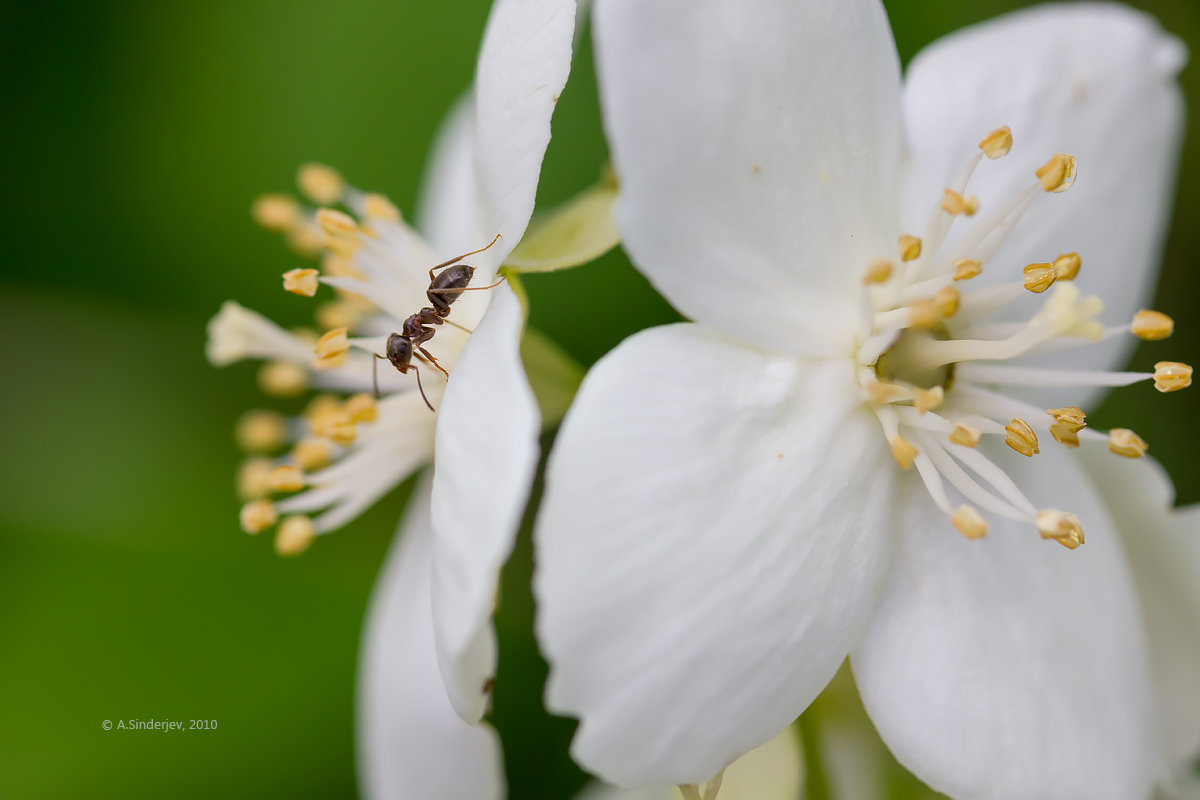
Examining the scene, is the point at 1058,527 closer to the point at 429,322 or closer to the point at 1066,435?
the point at 1066,435

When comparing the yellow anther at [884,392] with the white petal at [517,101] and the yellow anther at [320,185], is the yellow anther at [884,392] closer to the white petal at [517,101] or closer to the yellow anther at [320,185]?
the white petal at [517,101]

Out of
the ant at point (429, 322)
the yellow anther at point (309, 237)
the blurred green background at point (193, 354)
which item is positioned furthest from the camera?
the blurred green background at point (193, 354)

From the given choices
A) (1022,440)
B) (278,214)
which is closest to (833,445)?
(1022,440)

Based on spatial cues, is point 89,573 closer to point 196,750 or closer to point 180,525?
point 180,525

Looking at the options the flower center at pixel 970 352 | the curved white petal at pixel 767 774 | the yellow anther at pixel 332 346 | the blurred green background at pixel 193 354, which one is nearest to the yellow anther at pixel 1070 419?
the flower center at pixel 970 352

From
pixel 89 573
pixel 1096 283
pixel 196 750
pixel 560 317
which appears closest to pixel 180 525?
pixel 89 573

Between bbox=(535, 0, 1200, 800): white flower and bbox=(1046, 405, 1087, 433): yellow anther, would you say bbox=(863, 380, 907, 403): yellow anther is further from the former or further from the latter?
bbox=(1046, 405, 1087, 433): yellow anther

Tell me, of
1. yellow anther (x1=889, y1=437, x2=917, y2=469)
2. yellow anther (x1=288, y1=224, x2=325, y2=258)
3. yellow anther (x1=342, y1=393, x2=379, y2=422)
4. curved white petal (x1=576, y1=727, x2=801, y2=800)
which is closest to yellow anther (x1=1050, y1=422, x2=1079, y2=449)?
yellow anther (x1=889, y1=437, x2=917, y2=469)

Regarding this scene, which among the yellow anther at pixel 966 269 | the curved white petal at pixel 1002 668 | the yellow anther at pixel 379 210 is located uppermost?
the yellow anther at pixel 379 210
